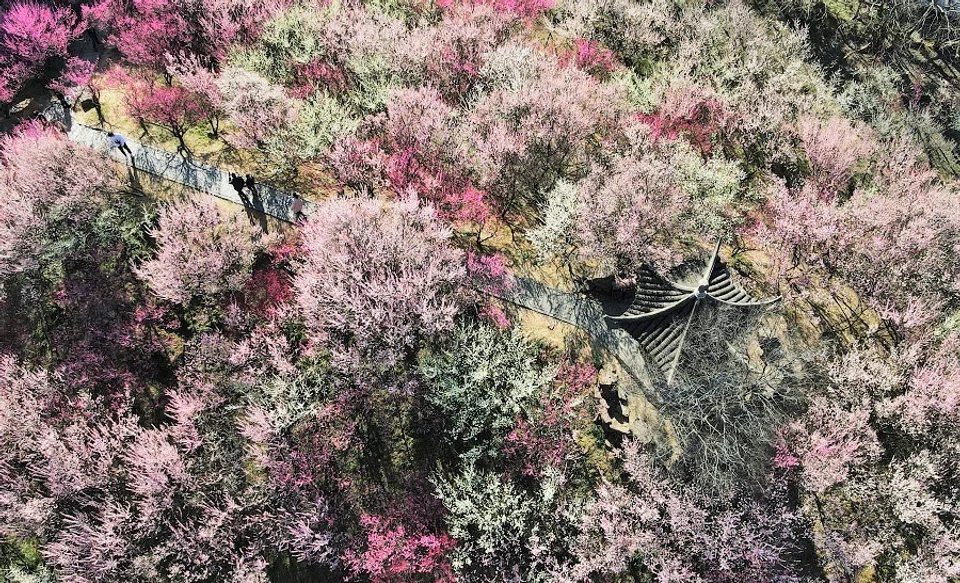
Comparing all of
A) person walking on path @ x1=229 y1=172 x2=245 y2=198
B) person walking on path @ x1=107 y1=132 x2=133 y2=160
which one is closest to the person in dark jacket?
person walking on path @ x1=229 y1=172 x2=245 y2=198

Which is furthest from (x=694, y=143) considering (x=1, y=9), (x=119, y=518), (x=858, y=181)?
(x=1, y=9)

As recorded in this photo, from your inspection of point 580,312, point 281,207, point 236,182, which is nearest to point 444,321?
point 580,312

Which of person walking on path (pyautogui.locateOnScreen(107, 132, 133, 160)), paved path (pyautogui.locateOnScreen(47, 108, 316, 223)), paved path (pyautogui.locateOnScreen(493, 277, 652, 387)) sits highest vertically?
person walking on path (pyautogui.locateOnScreen(107, 132, 133, 160))

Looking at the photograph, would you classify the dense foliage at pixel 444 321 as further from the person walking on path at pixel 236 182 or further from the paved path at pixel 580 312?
the person walking on path at pixel 236 182

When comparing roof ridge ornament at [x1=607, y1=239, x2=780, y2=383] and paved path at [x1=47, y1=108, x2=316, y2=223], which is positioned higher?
roof ridge ornament at [x1=607, y1=239, x2=780, y2=383]

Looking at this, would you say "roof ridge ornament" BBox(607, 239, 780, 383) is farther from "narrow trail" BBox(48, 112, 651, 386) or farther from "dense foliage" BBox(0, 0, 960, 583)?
"narrow trail" BBox(48, 112, 651, 386)
